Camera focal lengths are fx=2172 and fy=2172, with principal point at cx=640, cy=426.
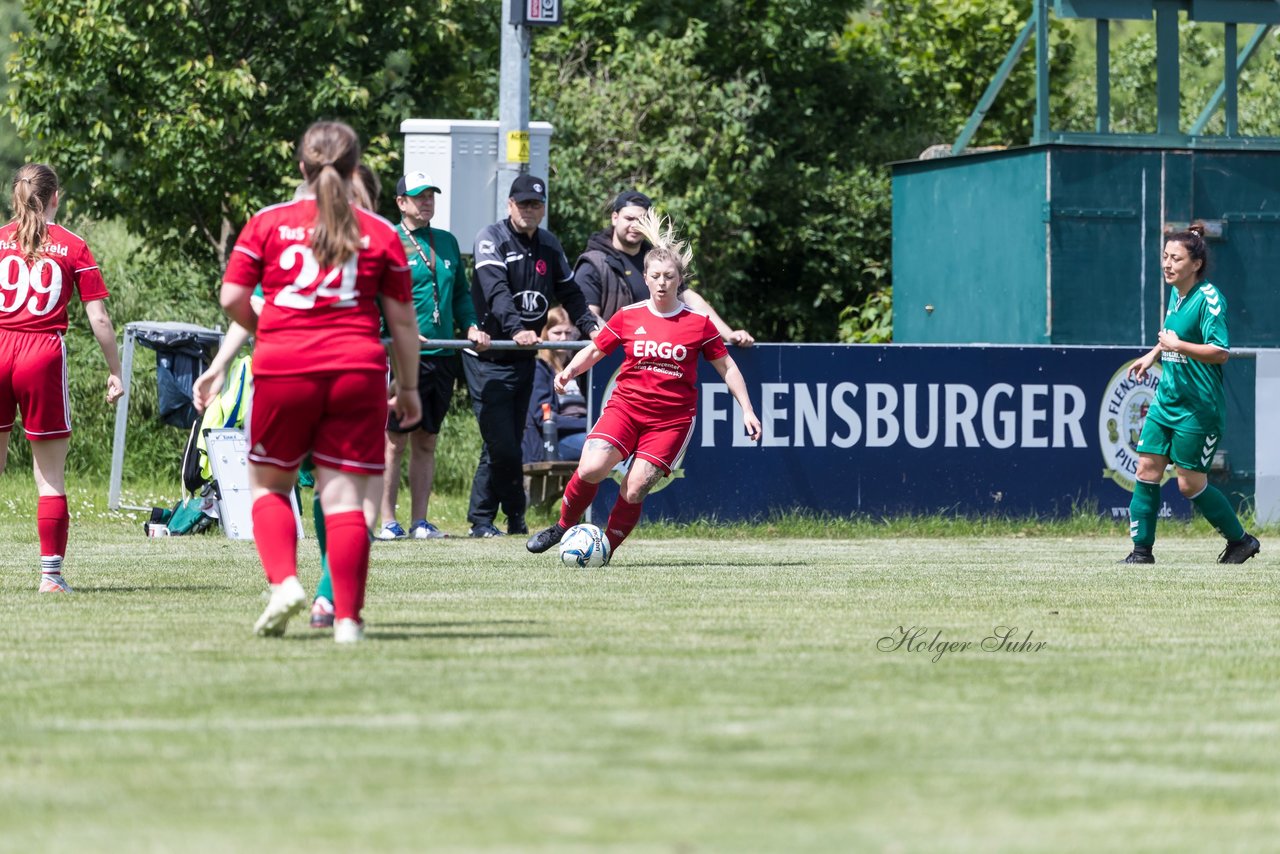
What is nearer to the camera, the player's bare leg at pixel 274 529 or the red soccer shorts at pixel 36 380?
the player's bare leg at pixel 274 529

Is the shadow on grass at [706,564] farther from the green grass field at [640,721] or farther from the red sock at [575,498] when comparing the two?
the green grass field at [640,721]

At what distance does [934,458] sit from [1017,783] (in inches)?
402

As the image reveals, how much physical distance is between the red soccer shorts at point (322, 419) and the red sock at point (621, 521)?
430cm

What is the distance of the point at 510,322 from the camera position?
535 inches

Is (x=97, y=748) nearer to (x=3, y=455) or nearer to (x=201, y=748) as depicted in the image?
(x=201, y=748)

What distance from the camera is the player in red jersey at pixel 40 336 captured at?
31.0ft

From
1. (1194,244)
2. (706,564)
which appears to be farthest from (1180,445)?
(706,564)

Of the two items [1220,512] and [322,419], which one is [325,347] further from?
[1220,512]

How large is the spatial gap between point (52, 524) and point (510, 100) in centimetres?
700

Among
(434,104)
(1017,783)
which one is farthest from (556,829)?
(434,104)

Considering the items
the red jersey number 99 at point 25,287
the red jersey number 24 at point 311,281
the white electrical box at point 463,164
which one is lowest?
the red jersey number 24 at point 311,281

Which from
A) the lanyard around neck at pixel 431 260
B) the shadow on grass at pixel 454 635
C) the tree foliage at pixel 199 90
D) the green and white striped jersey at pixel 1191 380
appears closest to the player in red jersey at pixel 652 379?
the lanyard around neck at pixel 431 260

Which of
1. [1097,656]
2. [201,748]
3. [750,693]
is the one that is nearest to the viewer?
[201,748]

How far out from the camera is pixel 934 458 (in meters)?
14.8
